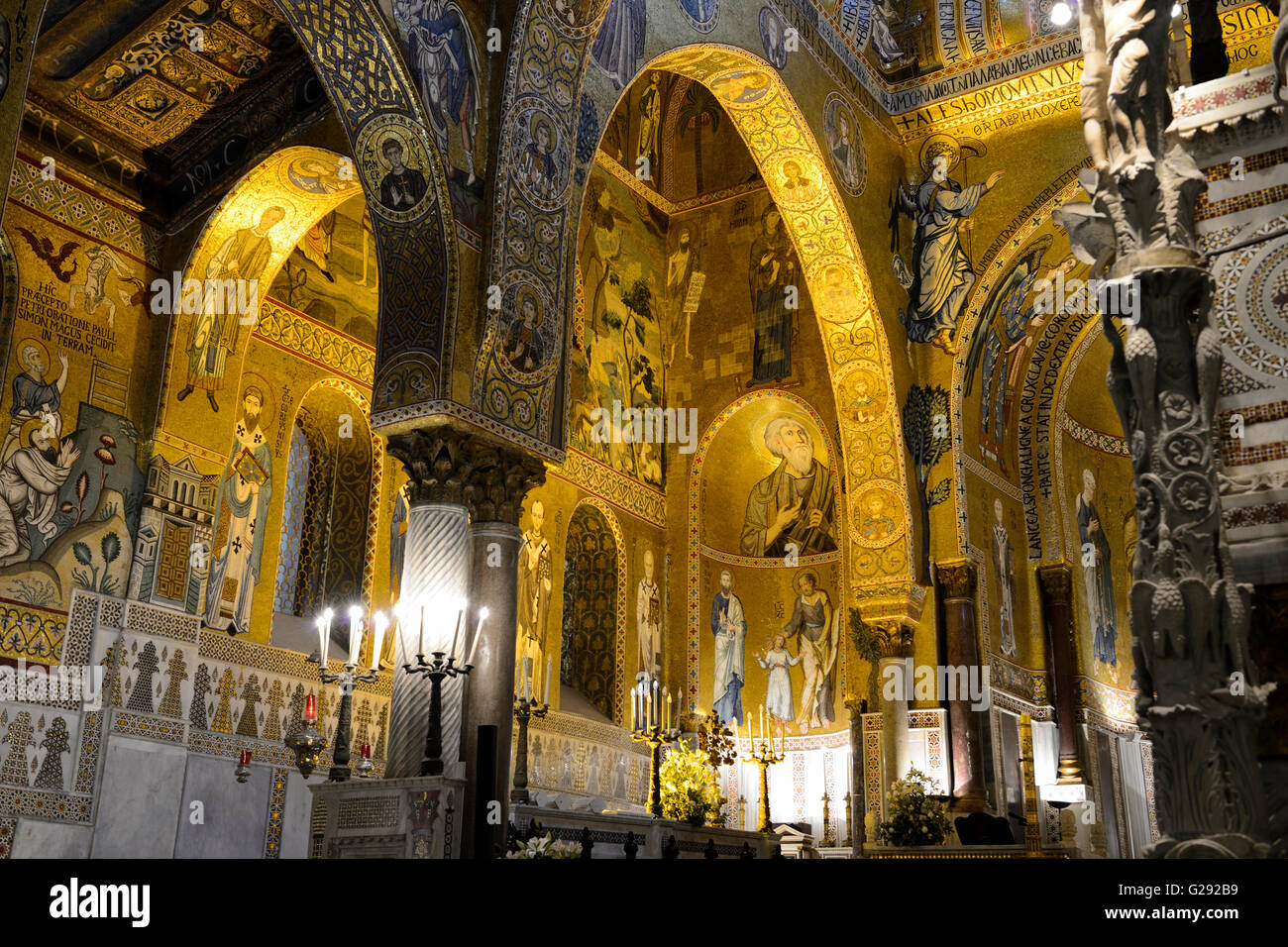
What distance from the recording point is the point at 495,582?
26.6 ft

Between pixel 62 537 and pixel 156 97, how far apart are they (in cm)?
397

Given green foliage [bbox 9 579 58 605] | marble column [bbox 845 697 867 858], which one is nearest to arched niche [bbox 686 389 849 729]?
marble column [bbox 845 697 867 858]

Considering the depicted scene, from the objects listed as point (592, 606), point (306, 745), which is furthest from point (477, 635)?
point (592, 606)

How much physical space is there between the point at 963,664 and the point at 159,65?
1049 cm

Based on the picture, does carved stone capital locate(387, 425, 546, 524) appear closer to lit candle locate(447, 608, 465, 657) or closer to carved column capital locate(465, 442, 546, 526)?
carved column capital locate(465, 442, 546, 526)

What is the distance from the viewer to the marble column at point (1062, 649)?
1605cm

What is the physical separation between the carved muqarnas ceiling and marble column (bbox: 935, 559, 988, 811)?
9.12 metres

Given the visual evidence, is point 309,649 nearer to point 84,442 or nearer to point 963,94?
point 84,442

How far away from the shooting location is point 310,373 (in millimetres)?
11852

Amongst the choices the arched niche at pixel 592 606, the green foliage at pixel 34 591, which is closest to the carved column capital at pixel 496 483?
the green foliage at pixel 34 591

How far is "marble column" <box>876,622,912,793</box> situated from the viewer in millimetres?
13414

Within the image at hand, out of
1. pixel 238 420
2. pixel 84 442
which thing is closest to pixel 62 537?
pixel 84 442

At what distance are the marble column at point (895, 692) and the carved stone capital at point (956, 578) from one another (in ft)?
2.55
